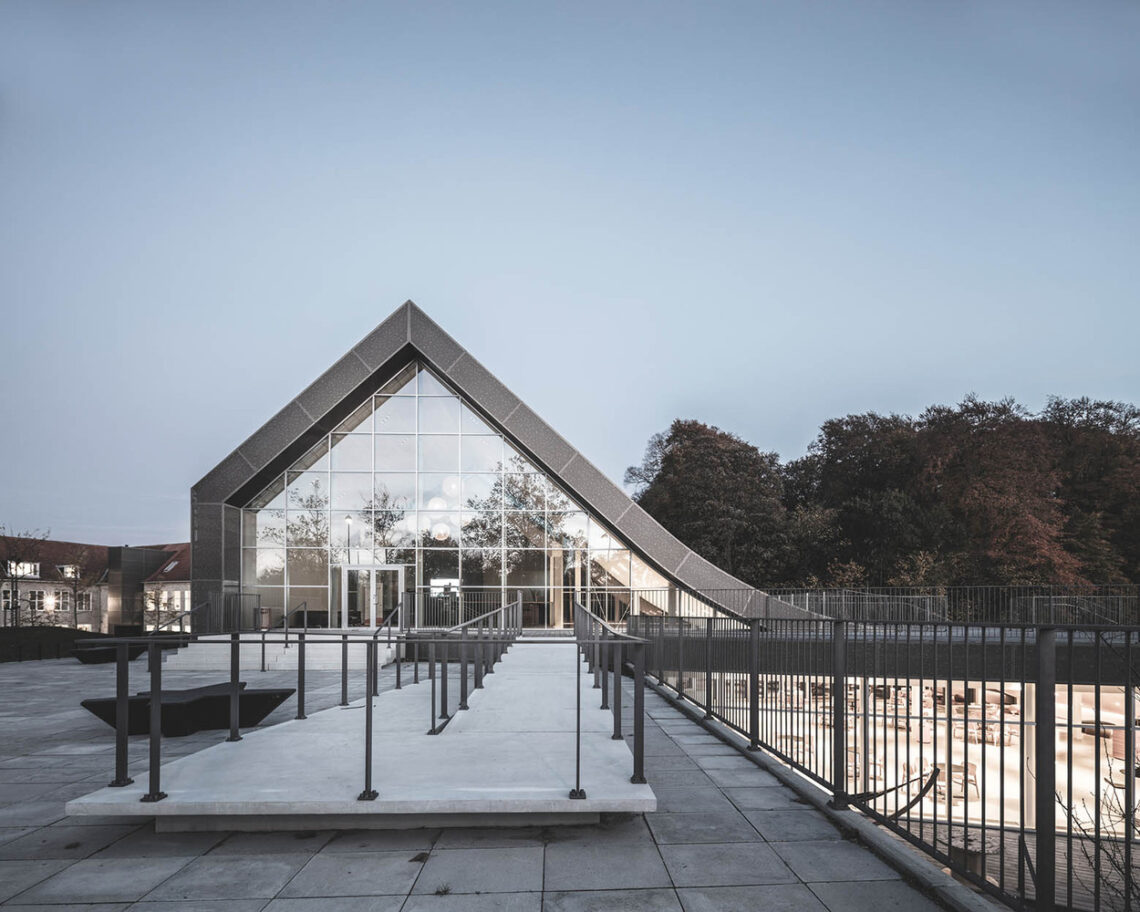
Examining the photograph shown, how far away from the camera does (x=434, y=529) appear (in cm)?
2477

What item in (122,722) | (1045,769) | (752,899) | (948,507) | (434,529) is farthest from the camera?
(948,507)

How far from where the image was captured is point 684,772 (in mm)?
7113

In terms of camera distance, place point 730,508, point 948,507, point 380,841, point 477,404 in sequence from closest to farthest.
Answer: point 380,841 → point 477,404 → point 730,508 → point 948,507

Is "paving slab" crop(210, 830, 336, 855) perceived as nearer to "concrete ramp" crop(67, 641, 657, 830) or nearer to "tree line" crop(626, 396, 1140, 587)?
"concrete ramp" crop(67, 641, 657, 830)

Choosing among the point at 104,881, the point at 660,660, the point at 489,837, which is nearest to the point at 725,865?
the point at 489,837

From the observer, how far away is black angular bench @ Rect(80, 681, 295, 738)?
29.7ft

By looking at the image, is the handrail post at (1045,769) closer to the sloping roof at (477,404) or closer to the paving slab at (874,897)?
the paving slab at (874,897)

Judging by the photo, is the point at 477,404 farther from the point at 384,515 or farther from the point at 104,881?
the point at 104,881

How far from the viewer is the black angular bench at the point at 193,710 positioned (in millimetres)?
9055

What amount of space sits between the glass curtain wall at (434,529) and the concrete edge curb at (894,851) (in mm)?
16938

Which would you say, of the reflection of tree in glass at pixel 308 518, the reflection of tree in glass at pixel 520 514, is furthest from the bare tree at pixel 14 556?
the reflection of tree in glass at pixel 520 514

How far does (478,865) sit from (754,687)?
4103mm

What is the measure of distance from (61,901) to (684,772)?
493 centimetres

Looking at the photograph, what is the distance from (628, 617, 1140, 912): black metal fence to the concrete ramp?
1701 millimetres
